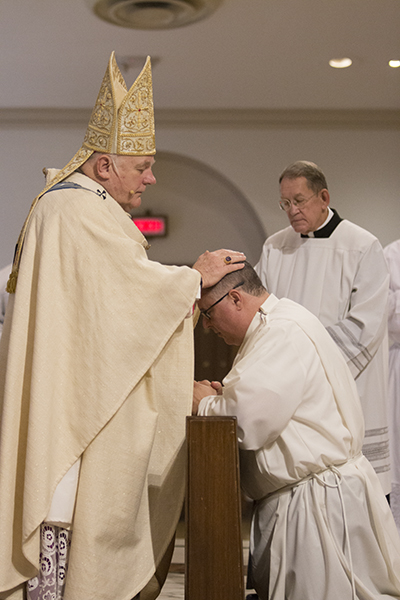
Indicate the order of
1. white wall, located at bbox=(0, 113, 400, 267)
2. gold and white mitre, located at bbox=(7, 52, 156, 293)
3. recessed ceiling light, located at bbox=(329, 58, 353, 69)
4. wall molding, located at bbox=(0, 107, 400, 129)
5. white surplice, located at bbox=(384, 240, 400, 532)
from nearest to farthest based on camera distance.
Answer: gold and white mitre, located at bbox=(7, 52, 156, 293), white surplice, located at bbox=(384, 240, 400, 532), recessed ceiling light, located at bbox=(329, 58, 353, 69), wall molding, located at bbox=(0, 107, 400, 129), white wall, located at bbox=(0, 113, 400, 267)

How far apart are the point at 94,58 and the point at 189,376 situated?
16.5 ft

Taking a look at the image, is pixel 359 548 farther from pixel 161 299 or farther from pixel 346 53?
pixel 346 53

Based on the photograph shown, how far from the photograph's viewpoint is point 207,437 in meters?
1.98

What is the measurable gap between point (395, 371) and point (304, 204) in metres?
1.88

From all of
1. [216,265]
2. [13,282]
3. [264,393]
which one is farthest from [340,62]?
[264,393]

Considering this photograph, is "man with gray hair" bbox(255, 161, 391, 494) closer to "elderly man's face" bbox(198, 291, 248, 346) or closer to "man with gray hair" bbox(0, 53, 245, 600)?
"elderly man's face" bbox(198, 291, 248, 346)

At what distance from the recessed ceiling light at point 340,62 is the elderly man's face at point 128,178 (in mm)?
4518

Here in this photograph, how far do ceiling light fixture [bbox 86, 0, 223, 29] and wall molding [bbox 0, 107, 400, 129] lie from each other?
2.28 metres

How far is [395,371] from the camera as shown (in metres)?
5.35

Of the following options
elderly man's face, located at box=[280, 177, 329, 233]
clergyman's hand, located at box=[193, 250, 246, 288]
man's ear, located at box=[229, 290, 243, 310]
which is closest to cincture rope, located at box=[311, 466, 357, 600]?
man's ear, located at box=[229, 290, 243, 310]

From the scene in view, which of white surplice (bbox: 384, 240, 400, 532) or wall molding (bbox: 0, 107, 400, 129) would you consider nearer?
white surplice (bbox: 384, 240, 400, 532)

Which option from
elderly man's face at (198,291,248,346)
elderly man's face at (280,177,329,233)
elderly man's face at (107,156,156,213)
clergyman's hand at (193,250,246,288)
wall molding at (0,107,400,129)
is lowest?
elderly man's face at (198,291,248,346)

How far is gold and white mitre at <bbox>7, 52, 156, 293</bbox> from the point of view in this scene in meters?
2.73

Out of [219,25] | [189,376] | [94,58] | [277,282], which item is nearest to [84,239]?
[189,376]
